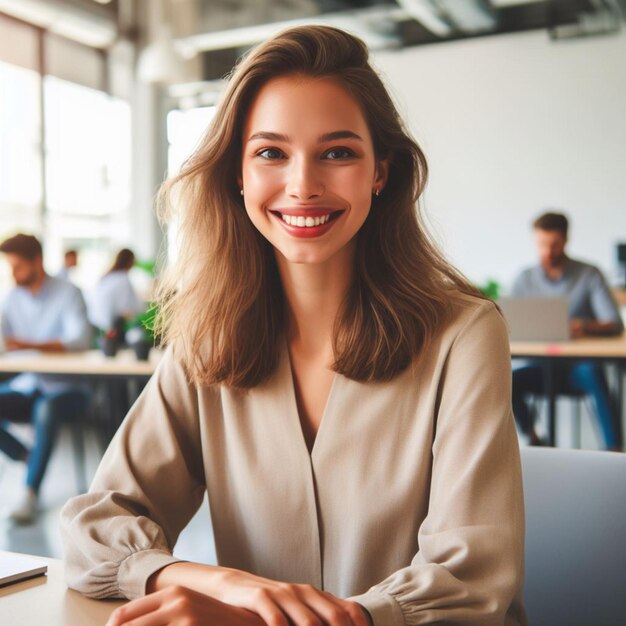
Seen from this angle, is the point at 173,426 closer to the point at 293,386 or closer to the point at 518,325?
the point at 293,386

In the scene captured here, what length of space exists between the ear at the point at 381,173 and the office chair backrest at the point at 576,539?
1.66 feet

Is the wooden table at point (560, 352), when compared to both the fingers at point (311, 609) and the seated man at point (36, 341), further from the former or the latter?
the fingers at point (311, 609)

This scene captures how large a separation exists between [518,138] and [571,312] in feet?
14.9

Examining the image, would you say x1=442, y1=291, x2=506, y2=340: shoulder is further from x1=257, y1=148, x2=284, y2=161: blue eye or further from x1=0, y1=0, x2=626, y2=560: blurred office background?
x1=0, y1=0, x2=626, y2=560: blurred office background

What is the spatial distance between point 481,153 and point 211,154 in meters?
7.98

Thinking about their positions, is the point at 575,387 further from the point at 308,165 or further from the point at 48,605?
the point at 48,605

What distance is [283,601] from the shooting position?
2.72ft

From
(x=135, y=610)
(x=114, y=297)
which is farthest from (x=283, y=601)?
(x=114, y=297)

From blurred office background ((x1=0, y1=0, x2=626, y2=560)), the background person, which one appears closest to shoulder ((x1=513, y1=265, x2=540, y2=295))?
the background person

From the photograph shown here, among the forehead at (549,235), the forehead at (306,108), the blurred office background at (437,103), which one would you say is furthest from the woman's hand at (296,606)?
the blurred office background at (437,103)

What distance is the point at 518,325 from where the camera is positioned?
3959mm

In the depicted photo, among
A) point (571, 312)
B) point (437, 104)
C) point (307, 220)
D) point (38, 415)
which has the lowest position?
point (38, 415)

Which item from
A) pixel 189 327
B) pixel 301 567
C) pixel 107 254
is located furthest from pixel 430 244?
pixel 107 254

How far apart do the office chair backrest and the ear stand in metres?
0.51
